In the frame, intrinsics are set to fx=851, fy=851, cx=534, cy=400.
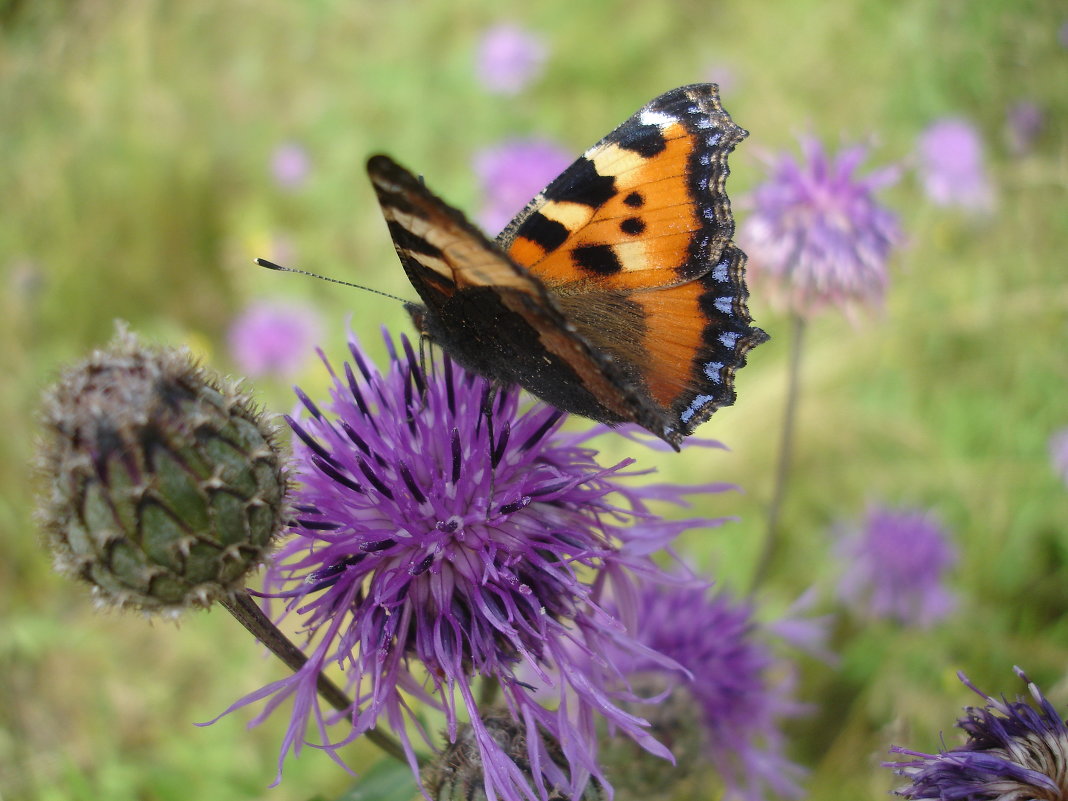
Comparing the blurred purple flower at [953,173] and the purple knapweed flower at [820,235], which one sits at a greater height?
the blurred purple flower at [953,173]

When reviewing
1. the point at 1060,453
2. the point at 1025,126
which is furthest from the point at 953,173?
the point at 1060,453

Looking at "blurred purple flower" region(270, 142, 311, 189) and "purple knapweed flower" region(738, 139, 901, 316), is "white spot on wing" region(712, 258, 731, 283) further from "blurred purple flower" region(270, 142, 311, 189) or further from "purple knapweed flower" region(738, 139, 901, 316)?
"blurred purple flower" region(270, 142, 311, 189)

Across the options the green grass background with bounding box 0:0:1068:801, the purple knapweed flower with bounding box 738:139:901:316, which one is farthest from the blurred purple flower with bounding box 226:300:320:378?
the purple knapweed flower with bounding box 738:139:901:316

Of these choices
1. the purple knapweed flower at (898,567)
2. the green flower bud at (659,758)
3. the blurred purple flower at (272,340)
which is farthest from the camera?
the blurred purple flower at (272,340)

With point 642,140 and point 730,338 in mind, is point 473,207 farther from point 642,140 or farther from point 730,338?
point 730,338

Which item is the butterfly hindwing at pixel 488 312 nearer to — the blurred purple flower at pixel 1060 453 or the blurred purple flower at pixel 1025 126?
the blurred purple flower at pixel 1060 453

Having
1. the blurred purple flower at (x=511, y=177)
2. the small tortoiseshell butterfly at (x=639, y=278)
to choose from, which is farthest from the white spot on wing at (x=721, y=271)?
the blurred purple flower at (x=511, y=177)
